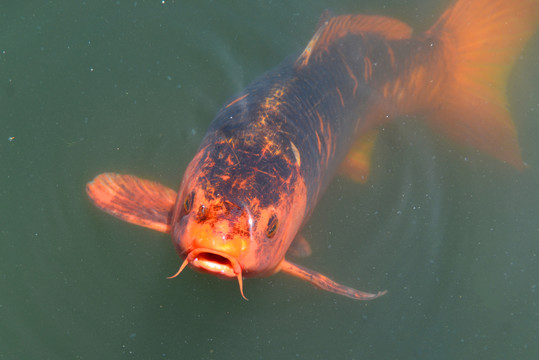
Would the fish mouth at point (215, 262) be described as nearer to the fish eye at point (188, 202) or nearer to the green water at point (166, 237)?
the fish eye at point (188, 202)

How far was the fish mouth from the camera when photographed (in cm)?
256

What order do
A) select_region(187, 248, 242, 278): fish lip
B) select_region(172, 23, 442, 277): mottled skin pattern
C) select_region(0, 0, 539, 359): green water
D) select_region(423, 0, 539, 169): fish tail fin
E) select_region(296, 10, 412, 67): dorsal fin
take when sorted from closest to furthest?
select_region(187, 248, 242, 278): fish lip, select_region(172, 23, 442, 277): mottled skin pattern, select_region(296, 10, 412, 67): dorsal fin, select_region(0, 0, 539, 359): green water, select_region(423, 0, 539, 169): fish tail fin

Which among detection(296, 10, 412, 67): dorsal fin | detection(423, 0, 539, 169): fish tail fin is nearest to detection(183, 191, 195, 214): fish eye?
detection(296, 10, 412, 67): dorsal fin

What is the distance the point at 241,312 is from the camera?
402cm

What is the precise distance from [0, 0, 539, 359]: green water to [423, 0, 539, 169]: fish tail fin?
0.82ft

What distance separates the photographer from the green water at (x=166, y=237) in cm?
392

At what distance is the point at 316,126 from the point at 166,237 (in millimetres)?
1721

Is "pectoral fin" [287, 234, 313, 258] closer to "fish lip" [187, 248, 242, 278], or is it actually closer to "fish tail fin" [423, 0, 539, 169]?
"fish lip" [187, 248, 242, 278]

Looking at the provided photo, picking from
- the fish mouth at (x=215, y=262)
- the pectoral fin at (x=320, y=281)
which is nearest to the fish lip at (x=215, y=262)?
the fish mouth at (x=215, y=262)

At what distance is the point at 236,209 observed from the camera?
8.68ft

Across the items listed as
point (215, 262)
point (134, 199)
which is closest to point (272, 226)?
point (215, 262)

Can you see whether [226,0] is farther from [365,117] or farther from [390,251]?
[390,251]

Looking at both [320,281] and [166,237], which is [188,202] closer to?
[320,281]

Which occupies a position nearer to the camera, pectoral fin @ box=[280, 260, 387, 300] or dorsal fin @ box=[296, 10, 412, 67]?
pectoral fin @ box=[280, 260, 387, 300]
